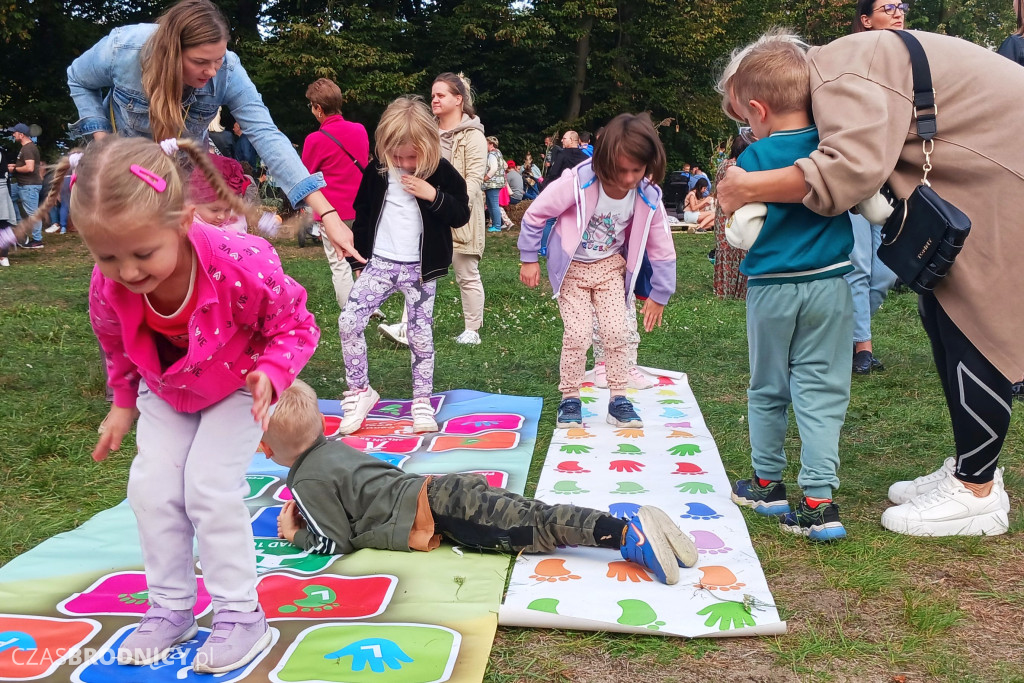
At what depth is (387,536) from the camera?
3.20 m

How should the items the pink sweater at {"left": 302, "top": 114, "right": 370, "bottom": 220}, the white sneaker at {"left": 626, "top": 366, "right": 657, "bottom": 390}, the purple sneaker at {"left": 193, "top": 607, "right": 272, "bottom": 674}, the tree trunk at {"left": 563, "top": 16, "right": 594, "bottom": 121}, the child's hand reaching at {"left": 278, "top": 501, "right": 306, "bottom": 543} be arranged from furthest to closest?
the tree trunk at {"left": 563, "top": 16, "right": 594, "bottom": 121}, the pink sweater at {"left": 302, "top": 114, "right": 370, "bottom": 220}, the white sneaker at {"left": 626, "top": 366, "right": 657, "bottom": 390}, the child's hand reaching at {"left": 278, "top": 501, "right": 306, "bottom": 543}, the purple sneaker at {"left": 193, "top": 607, "right": 272, "bottom": 674}

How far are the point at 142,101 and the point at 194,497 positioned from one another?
7.97ft

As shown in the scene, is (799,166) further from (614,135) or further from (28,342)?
(28,342)

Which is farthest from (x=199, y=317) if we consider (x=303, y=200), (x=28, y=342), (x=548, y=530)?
(x=28, y=342)

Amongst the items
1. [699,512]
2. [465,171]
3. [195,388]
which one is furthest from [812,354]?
[465,171]

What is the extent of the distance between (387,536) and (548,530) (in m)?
0.57

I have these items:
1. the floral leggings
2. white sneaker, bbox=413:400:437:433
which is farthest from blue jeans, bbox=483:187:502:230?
white sneaker, bbox=413:400:437:433

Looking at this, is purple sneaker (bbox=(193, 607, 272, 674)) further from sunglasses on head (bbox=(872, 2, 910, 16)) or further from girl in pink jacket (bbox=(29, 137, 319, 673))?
sunglasses on head (bbox=(872, 2, 910, 16))

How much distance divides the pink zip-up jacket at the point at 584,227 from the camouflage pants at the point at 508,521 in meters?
1.79

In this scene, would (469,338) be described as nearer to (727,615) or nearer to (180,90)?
(180,90)

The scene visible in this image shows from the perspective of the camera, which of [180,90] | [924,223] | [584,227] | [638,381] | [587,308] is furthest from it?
[638,381]

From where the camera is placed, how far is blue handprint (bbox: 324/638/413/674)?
2.42 meters

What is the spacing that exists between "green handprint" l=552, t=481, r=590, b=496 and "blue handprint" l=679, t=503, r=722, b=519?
1.49ft

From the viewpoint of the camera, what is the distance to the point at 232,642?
242cm
